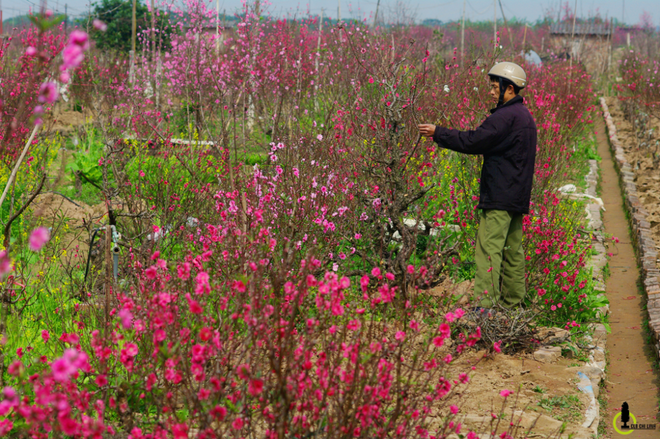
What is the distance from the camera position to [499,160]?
4500 mm

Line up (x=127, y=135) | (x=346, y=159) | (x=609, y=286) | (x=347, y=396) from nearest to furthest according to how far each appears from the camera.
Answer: (x=347, y=396)
(x=346, y=159)
(x=609, y=286)
(x=127, y=135)


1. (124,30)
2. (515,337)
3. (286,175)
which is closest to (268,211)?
(286,175)

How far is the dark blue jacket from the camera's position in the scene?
4414 millimetres

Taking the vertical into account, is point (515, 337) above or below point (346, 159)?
below

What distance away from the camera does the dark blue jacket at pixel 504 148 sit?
4.41 metres

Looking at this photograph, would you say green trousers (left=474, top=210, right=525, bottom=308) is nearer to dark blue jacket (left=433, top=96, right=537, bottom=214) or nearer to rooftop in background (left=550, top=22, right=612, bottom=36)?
dark blue jacket (left=433, top=96, right=537, bottom=214)

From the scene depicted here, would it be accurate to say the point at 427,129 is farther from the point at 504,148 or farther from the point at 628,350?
the point at 628,350

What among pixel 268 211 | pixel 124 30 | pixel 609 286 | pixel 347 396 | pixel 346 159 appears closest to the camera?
pixel 347 396

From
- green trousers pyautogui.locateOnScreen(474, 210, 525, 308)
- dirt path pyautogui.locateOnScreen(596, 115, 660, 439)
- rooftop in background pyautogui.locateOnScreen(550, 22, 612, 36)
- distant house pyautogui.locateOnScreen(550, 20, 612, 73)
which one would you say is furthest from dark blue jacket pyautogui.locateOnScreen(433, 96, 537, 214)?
rooftop in background pyautogui.locateOnScreen(550, 22, 612, 36)

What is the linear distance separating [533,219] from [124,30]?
63.2 ft

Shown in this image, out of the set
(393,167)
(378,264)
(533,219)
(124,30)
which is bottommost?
(378,264)

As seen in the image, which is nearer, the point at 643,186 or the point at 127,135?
the point at 127,135

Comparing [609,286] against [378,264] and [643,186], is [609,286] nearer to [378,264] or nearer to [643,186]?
[378,264]

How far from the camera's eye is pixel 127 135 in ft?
31.6
